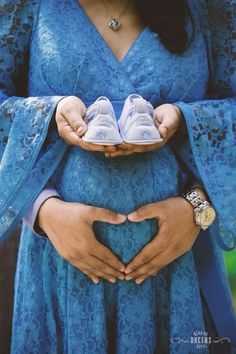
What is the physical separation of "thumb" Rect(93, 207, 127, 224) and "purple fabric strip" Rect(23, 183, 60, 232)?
12 cm

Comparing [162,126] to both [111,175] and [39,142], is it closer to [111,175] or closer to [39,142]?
[111,175]

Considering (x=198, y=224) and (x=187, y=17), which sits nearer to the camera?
(x=198, y=224)

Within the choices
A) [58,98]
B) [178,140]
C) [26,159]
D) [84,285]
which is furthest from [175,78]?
[84,285]

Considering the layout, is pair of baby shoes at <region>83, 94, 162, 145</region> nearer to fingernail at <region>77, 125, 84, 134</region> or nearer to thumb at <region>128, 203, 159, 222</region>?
fingernail at <region>77, 125, 84, 134</region>

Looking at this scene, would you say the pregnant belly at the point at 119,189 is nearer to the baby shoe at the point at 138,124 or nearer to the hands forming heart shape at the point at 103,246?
the hands forming heart shape at the point at 103,246

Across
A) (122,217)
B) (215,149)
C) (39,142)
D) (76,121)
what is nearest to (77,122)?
(76,121)

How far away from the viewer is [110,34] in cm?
147

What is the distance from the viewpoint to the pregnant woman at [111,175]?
4.51ft

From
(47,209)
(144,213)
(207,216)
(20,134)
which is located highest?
(20,134)

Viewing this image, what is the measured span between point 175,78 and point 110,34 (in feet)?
0.64

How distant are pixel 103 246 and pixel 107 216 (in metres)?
0.07

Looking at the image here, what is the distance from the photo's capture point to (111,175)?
1.38m

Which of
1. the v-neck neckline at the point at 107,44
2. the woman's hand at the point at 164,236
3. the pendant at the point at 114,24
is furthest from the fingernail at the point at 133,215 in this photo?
the pendant at the point at 114,24

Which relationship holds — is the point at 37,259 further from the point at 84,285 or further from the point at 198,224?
the point at 198,224
